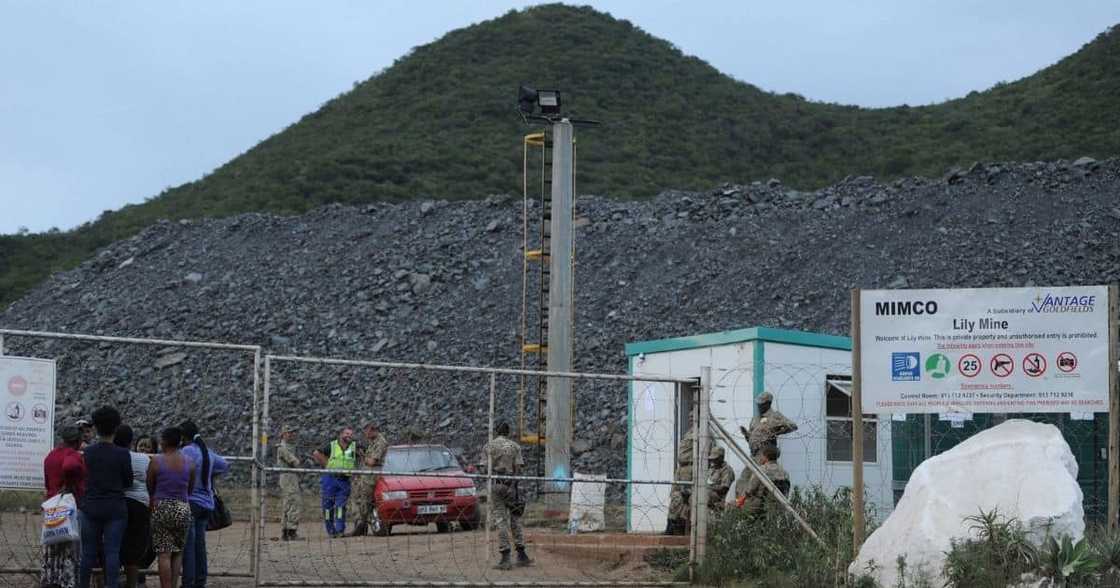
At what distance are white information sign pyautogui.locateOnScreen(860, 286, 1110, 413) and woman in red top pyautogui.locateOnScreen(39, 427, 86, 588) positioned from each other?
6214 mm

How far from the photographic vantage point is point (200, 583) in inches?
449

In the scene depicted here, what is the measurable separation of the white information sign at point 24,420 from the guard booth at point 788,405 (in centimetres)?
724

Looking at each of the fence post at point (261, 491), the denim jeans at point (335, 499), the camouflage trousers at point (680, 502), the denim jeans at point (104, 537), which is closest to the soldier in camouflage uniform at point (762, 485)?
the camouflage trousers at point (680, 502)

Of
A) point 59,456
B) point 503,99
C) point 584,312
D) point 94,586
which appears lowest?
point 94,586

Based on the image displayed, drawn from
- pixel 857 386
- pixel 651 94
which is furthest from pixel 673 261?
pixel 651 94

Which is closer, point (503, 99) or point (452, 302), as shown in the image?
point (452, 302)

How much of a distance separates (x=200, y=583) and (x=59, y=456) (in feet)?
5.19

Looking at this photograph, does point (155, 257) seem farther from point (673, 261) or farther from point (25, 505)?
point (25, 505)

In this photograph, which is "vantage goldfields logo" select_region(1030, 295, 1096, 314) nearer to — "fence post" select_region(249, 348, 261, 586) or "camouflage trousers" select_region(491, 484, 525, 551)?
"camouflage trousers" select_region(491, 484, 525, 551)

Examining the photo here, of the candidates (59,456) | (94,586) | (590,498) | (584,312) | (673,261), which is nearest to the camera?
(59,456)

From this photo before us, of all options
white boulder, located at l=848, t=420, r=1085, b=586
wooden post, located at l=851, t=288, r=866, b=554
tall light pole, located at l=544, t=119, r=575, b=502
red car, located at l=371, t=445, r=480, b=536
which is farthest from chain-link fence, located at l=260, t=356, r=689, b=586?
white boulder, located at l=848, t=420, r=1085, b=586

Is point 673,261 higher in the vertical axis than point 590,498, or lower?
higher

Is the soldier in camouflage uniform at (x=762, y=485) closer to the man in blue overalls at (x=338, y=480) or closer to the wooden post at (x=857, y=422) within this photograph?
the wooden post at (x=857, y=422)

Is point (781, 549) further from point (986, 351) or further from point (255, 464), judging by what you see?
point (255, 464)
